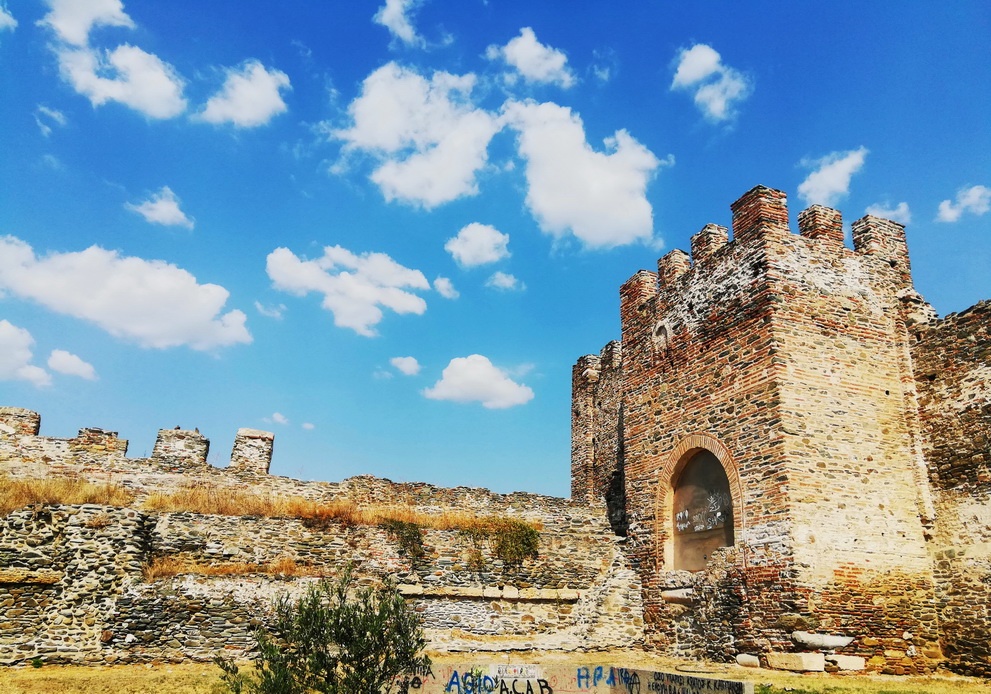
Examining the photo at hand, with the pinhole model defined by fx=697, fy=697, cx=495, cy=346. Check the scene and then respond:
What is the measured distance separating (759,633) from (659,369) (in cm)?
600

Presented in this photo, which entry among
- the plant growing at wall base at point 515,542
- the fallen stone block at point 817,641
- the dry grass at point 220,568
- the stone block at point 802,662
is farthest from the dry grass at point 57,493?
the fallen stone block at point 817,641

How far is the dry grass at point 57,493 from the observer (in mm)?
12898

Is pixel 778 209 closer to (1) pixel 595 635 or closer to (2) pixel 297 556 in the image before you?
(1) pixel 595 635

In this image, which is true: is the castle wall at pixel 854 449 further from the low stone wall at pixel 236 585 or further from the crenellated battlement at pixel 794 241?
the low stone wall at pixel 236 585

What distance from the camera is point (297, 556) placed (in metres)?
14.1

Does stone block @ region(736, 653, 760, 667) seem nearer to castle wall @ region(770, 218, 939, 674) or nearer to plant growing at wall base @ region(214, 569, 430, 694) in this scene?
castle wall @ region(770, 218, 939, 674)

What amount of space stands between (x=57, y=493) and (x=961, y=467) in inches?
666

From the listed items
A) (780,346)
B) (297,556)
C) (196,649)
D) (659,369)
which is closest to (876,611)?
(780,346)

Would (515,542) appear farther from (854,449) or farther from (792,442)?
(854,449)

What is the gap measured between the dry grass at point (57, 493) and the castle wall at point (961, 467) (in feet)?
50.8

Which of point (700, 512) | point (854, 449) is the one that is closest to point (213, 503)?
point (700, 512)

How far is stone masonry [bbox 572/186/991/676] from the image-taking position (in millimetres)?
11633

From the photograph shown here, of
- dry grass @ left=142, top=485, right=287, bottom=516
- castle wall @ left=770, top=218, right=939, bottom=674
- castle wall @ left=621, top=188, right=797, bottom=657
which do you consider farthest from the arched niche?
dry grass @ left=142, top=485, right=287, bottom=516

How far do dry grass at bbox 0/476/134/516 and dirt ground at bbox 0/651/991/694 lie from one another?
9.97 feet
